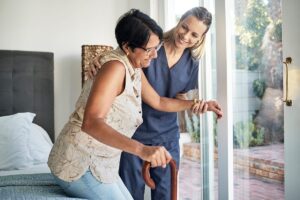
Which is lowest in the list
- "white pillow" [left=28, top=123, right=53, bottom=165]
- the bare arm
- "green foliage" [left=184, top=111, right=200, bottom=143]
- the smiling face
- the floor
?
the floor

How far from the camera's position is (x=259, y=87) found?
2.00 metres

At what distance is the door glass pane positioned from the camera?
1.85 m

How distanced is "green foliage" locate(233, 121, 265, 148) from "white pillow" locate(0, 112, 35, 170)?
1.49 metres

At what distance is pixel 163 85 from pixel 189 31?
0.36 metres

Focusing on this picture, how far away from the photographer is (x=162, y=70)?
2.04m

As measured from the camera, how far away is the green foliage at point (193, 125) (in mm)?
2666

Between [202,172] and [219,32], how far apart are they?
1.06 metres

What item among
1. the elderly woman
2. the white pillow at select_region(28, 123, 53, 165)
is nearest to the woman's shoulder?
the elderly woman

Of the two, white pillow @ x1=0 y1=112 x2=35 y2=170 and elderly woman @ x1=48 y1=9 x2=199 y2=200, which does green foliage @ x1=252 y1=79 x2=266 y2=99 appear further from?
white pillow @ x1=0 y1=112 x2=35 y2=170

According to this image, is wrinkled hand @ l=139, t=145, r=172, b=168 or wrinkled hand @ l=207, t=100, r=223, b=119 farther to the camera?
wrinkled hand @ l=207, t=100, r=223, b=119

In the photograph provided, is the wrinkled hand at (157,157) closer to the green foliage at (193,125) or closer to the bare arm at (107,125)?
the bare arm at (107,125)

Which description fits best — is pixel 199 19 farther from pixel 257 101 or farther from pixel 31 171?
pixel 31 171

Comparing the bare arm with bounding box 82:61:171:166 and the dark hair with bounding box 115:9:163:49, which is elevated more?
the dark hair with bounding box 115:9:163:49

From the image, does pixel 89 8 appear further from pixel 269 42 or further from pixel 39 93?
pixel 269 42
